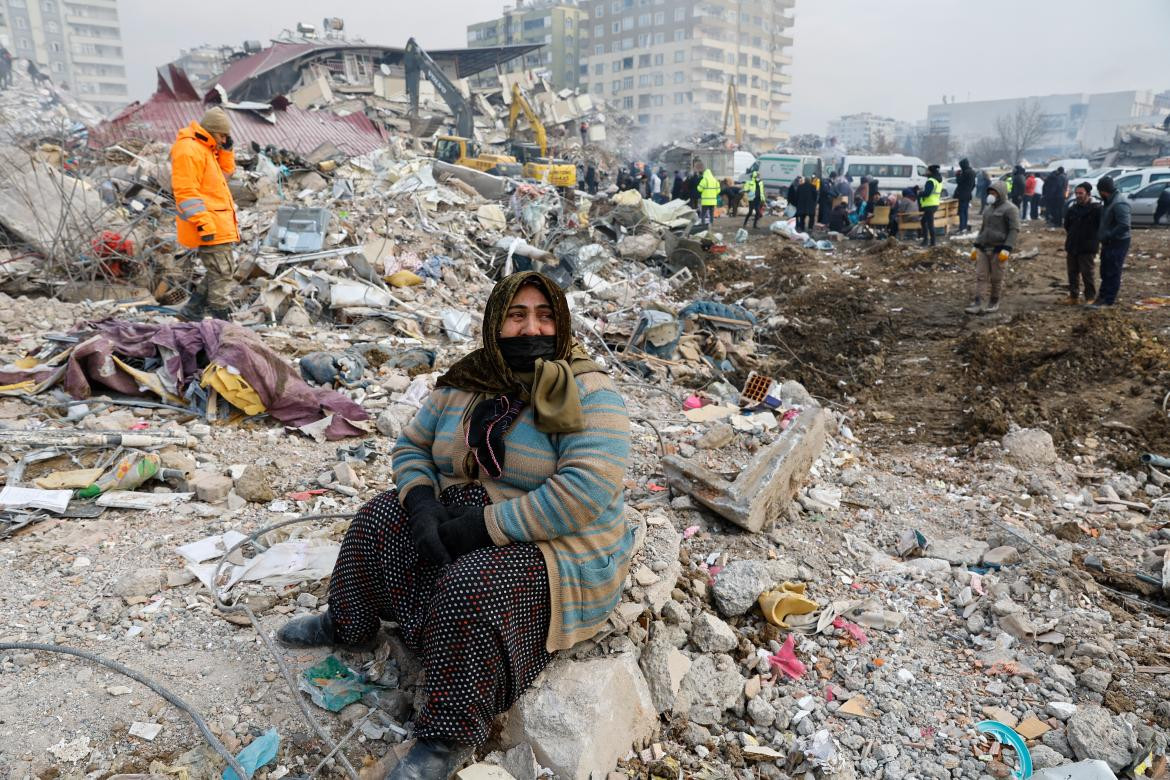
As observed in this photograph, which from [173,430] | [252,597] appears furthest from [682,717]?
[173,430]

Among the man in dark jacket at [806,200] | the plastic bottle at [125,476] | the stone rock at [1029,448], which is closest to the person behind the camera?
the plastic bottle at [125,476]

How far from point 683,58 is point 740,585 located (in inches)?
2669

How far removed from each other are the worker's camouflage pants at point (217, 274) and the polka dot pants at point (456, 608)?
180 inches

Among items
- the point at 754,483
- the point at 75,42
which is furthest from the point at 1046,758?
the point at 75,42

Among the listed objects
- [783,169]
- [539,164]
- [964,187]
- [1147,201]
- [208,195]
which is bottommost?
[208,195]

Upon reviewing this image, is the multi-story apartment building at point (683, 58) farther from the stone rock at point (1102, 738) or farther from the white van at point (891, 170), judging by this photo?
the stone rock at point (1102, 738)

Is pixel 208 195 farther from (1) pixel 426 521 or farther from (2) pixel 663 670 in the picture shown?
(2) pixel 663 670

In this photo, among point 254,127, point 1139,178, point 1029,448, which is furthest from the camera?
point 254,127

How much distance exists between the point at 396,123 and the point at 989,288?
2254 cm

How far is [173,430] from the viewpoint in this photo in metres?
4.00

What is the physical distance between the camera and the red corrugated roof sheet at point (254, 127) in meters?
15.1

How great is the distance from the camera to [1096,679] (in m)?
2.57

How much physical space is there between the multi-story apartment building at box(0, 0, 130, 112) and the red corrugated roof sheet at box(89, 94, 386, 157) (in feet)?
189

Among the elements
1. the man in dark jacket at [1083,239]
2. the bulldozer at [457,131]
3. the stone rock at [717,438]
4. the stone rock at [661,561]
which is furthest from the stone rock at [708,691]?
the bulldozer at [457,131]
